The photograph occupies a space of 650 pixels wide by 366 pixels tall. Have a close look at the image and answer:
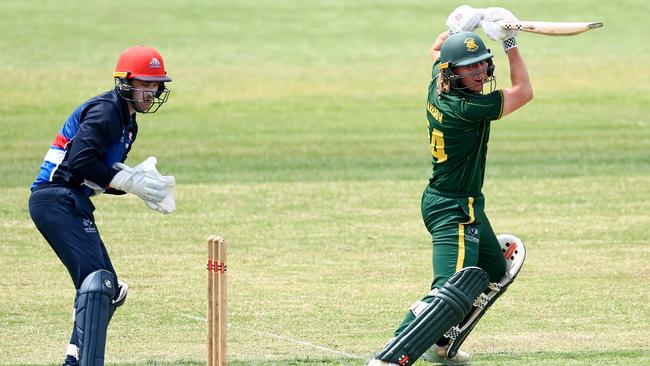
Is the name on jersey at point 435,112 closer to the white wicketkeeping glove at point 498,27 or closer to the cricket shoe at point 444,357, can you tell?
the white wicketkeeping glove at point 498,27

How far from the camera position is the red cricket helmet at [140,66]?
23.1ft

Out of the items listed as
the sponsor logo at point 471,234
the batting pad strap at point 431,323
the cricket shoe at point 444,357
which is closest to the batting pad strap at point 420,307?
the batting pad strap at point 431,323

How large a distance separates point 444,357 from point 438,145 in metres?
1.29

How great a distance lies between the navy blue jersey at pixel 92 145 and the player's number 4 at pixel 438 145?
175 centimetres

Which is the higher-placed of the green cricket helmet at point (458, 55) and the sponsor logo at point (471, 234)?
the green cricket helmet at point (458, 55)

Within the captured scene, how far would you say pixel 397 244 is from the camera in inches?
465

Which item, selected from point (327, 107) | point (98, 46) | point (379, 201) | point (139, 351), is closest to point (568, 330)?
point (139, 351)

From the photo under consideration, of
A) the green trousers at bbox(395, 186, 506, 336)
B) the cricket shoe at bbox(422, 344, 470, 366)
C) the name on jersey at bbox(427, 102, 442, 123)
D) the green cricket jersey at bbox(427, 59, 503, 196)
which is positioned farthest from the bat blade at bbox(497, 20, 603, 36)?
the cricket shoe at bbox(422, 344, 470, 366)

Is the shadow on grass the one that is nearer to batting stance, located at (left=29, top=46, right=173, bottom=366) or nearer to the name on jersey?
batting stance, located at (left=29, top=46, right=173, bottom=366)

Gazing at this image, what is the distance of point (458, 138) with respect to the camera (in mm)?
7137

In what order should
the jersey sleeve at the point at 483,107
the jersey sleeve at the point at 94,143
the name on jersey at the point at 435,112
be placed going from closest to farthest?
the jersey sleeve at the point at 94,143 → the jersey sleeve at the point at 483,107 → the name on jersey at the point at 435,112

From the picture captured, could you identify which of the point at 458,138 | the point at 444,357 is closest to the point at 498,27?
the point at 458,138

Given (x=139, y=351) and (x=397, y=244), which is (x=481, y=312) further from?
(x=397, y=244)

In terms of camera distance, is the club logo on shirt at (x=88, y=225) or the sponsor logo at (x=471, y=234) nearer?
the club logo on shirt at (x=88, y=225)
